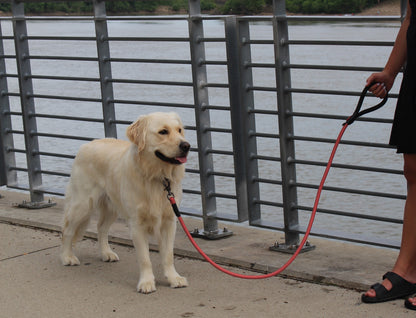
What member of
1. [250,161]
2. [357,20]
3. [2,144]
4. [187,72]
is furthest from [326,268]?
[187,72]

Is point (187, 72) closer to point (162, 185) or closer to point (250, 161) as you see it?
point (250, 161)

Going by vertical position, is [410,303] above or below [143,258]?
below

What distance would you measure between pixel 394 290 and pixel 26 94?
4.53m

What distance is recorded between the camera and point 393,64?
464 centimetres

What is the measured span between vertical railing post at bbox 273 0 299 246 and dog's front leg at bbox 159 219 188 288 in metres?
1.11

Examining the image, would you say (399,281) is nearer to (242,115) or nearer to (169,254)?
(169,254)

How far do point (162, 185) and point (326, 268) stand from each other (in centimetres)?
139

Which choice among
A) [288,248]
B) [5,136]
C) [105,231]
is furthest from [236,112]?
[5,136]

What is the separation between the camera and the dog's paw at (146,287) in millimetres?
5117

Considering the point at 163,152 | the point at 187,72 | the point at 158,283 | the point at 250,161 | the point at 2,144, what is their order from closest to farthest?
the point at 163,152, the point at 158,283, the point at 250,161, the point at 2,144, the point at 187,72

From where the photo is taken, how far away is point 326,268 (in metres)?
5.41

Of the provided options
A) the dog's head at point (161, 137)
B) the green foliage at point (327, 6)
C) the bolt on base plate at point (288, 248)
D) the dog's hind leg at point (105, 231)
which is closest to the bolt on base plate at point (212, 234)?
the bolt on base plate at point (288, 248)

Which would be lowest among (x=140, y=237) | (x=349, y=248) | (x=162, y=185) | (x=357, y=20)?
(x=349, y=248)

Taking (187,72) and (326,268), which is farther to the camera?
(187,72)
